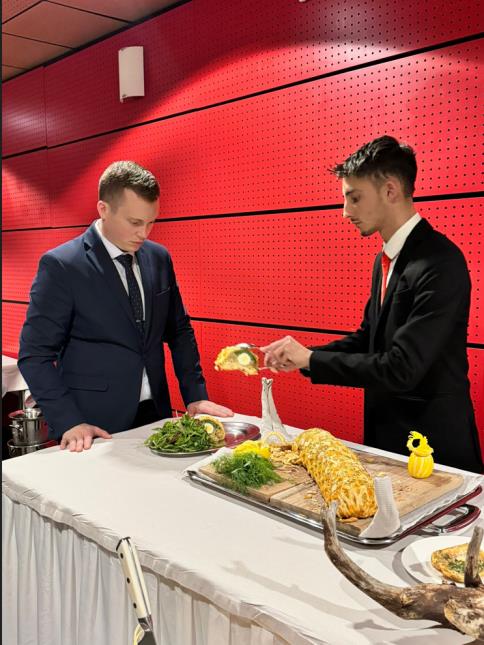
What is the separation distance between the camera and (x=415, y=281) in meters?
1.98

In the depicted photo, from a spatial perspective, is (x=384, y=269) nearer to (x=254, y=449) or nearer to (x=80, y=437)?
(x=254, y=449)

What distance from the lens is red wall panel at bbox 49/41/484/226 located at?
2.64 metres

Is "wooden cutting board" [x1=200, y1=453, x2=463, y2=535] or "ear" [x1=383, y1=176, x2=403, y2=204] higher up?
"ear" [x1=383, y1=176, x2=403, y2=204]

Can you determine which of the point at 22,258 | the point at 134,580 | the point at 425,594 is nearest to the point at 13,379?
the point at 22,258

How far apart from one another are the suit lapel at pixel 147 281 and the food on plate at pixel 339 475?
1064 mm

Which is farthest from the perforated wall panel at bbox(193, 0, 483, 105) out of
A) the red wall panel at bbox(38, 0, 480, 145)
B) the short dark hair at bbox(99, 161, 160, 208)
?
the short dark hair at bbox(99, 161, 160, 208)

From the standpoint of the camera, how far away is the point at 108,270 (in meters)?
2.53

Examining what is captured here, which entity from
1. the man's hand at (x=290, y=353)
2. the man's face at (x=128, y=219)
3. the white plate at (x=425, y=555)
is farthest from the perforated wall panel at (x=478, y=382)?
the man's face at (x=128, y=219)

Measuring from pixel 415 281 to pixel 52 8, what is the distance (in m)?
3.41

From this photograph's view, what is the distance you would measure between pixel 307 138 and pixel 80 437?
2010 millimetres

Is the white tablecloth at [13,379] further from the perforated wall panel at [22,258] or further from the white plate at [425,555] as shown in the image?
the white plate at [425,555]

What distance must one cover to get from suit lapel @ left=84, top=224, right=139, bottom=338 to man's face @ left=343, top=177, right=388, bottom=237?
984mm

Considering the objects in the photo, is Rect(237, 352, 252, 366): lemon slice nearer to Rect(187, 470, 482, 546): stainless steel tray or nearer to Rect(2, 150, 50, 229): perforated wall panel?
Rect(187, 470, 482, 546): stainless steel tray

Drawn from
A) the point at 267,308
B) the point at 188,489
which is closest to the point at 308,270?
the point at 267,308
